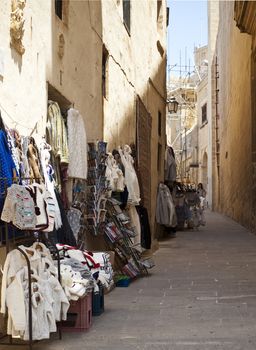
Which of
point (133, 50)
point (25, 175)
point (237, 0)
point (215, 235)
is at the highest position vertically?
point (237, 0)

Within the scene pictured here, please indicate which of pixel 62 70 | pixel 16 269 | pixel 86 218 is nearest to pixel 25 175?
pixel 16 269

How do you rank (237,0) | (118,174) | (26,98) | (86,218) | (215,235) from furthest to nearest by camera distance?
(215,235) → (237,0) → (118,174) → (86,218) → (26,98)

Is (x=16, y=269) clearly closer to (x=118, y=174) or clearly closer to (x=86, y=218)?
(x=86, y=218)

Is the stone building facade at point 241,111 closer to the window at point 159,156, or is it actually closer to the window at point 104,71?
the window at point 159,156

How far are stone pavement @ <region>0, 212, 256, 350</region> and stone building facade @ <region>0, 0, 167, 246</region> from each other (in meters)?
1.98

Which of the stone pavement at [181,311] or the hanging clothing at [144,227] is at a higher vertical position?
the hanging clothing at [144,227]

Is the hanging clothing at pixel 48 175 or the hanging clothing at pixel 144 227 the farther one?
the hanging clothing at pixel 144 227

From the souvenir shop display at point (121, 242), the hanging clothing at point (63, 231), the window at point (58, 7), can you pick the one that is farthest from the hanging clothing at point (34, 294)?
the souvenir shop display at point (121, 242)

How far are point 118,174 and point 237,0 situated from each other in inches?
332

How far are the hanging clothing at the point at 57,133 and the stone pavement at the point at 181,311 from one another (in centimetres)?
172

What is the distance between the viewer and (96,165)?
324 inches

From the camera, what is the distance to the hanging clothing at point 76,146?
7148 mm

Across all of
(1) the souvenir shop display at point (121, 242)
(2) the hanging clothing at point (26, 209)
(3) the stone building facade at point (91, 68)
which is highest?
(3) the stone building facade at point (91, 68)

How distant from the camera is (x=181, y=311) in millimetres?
6297
